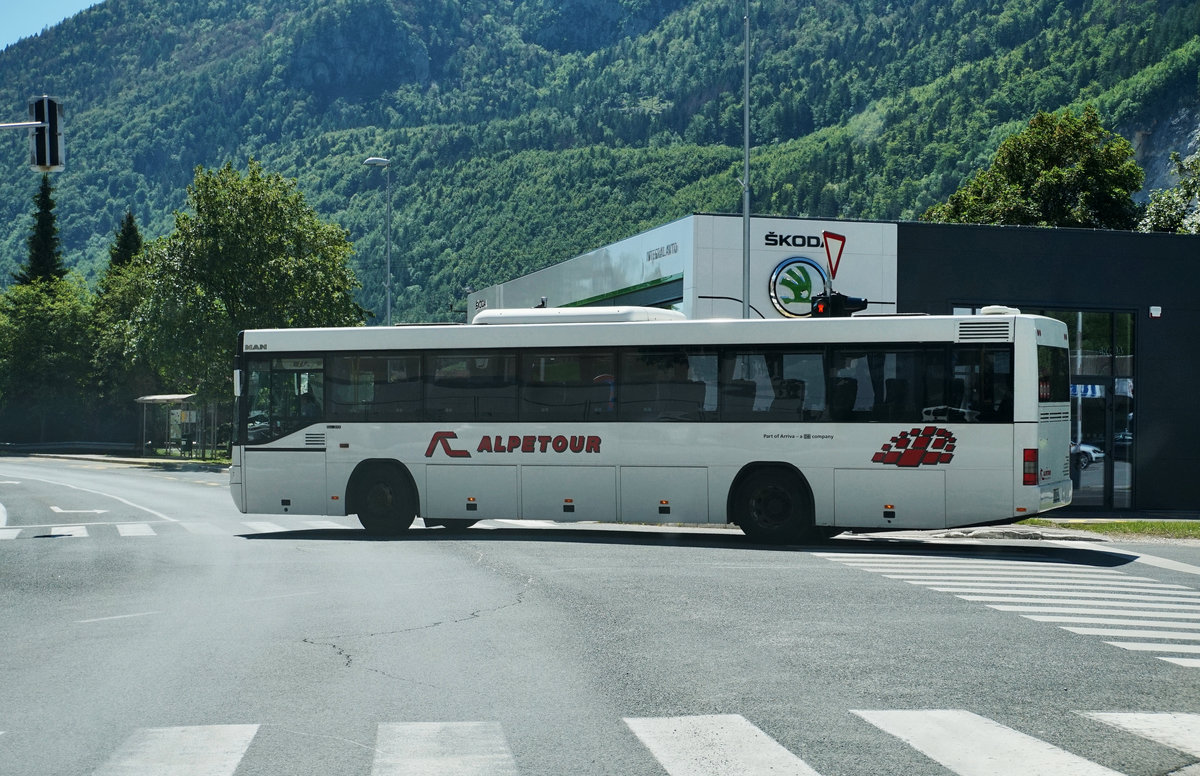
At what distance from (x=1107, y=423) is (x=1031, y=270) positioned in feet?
12.6

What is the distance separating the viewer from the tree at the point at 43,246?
326ft

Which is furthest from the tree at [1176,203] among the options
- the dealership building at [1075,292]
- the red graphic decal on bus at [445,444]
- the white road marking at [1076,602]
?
the white road marking at [1076,602]

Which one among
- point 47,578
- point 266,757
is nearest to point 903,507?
point 47,578

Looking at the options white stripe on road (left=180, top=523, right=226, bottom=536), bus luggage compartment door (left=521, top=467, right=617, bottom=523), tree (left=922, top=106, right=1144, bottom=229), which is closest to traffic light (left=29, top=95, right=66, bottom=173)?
white stripe on road (left=180, top=523, right=226, bottom=536)

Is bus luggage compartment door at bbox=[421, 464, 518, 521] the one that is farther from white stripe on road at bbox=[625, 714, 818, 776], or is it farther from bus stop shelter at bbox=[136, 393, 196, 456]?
bus stop shelter at bbox=[136, 393, 196, 456]

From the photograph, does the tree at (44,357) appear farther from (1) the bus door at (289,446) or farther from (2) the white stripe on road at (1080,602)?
(2) the white stripe on road at (1080,602)

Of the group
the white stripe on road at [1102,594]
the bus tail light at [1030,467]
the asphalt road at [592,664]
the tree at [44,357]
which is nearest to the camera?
the asphalt road at [592,664]

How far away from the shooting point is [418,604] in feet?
38.3

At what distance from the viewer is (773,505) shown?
58.4ft

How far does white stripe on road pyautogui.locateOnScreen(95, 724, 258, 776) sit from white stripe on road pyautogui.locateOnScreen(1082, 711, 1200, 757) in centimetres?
464

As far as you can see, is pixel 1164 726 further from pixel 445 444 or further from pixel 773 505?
pixel 445 444

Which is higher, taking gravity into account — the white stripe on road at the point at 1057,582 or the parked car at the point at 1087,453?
the parked car at the point at 1087,453

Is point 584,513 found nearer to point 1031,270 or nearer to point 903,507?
point 903,507

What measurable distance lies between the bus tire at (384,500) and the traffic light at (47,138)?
23.3ft
